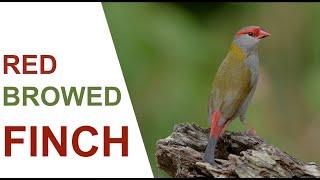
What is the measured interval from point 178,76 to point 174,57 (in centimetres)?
12

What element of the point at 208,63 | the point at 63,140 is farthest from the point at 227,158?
the point at 208,63

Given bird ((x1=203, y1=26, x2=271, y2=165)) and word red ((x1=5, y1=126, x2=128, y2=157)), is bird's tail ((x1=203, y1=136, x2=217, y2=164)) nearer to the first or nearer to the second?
bird ((x1=203, y1=26, x2=271, y2=165))

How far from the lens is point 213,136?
2.70m

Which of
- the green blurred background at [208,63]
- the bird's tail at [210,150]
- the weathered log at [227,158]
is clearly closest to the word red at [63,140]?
the green blurred background at [208,63]

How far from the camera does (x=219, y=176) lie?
8.65 ft

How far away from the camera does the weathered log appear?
266cm

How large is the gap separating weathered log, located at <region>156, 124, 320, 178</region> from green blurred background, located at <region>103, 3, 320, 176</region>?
1179 mm

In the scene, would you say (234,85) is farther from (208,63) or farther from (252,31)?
(208,63)

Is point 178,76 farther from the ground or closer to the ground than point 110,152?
farther from the ground

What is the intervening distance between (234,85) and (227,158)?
261 millimetres

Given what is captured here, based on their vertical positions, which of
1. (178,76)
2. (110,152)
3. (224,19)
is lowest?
(110,152)

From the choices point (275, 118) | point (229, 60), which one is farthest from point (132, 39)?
point (229, 60)

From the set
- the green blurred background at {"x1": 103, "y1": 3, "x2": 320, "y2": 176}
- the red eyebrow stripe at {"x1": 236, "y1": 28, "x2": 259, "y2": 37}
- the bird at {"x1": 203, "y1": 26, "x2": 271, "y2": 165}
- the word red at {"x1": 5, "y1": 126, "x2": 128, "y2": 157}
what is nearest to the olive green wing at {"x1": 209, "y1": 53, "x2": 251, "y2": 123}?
the bird at {"x1": 203, "y1": 26, "x2": 271, "y2": 165}

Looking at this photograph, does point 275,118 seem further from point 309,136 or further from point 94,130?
point 94,130
